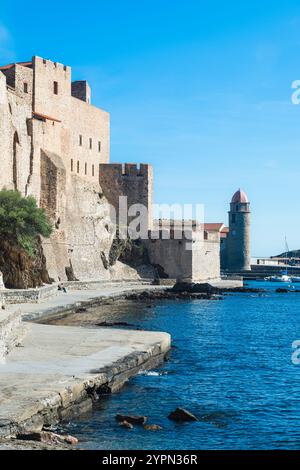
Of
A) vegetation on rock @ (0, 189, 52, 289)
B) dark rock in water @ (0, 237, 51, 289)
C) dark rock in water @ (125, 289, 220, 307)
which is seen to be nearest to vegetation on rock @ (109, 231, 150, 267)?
dark rock in water @ (125, 289, 220, 307)

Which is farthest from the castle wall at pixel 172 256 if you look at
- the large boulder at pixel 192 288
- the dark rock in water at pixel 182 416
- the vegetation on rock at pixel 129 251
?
the dark rock in water at pixel 182 416

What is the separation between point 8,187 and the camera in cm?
3139

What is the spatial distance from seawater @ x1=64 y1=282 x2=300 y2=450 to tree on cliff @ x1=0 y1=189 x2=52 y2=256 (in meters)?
6.57

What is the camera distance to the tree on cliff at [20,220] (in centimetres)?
2659

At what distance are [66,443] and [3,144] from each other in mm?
23822

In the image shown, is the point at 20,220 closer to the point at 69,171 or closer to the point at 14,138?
the point at 14,138

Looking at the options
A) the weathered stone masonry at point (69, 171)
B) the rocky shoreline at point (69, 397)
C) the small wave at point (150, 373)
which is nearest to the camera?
the rocky shoreline at point (69, 397)

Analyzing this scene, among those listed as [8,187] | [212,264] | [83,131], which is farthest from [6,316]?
[212,264]

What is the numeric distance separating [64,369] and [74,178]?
30.9 metres

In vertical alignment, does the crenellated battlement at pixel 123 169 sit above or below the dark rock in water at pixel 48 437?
above

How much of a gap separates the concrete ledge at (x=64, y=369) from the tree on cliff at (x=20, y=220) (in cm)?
865

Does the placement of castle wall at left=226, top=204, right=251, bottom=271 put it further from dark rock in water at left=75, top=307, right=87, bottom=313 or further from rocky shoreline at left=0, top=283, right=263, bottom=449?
rocky shoreline at left=0, top=283, right=263, bottom=449

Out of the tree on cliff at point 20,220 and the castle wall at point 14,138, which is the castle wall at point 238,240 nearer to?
the castle wall at point 14,138

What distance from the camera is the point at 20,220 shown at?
26.5m
